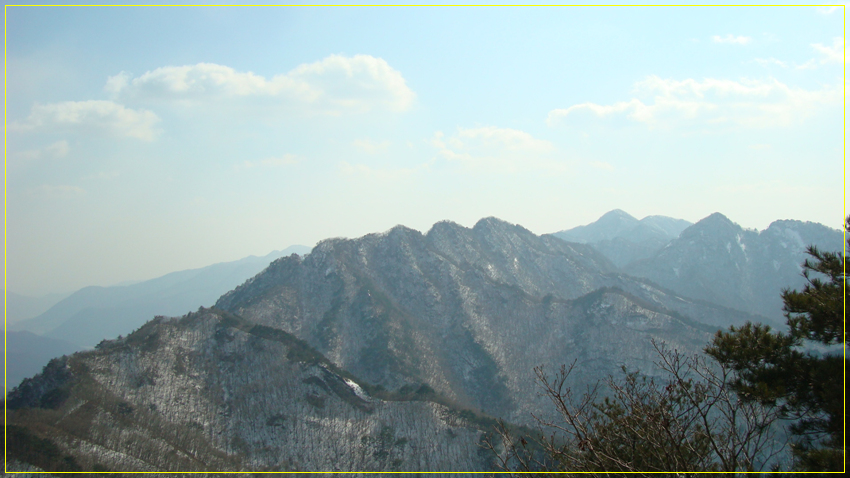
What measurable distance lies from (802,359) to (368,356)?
338 feet

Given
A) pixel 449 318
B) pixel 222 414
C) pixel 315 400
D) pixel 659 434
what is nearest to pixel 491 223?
pixel 449 318

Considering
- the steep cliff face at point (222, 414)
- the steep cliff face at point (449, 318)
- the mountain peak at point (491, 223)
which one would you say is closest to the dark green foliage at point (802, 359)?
the steep cliff face at point (222, 414)

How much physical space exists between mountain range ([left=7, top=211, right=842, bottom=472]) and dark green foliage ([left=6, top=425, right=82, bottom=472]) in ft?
0.94

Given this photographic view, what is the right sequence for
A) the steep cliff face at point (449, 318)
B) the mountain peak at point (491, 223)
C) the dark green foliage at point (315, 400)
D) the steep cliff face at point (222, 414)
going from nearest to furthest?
the steep cliff face at point (222, 414), the dark green foliage at point (315, 400), the steep cliff face at point (449, 318), the mountain peak at point (491, 223)

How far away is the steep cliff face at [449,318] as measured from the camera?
11481 cm

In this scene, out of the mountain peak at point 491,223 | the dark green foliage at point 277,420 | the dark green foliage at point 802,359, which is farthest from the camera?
the mountain peak at point 491,223

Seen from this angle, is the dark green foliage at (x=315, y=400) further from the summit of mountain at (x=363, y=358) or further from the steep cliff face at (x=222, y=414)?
the summit of mountain at (x=363, y=358)

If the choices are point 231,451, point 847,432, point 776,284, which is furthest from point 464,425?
point 776,284

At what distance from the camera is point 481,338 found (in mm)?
128000

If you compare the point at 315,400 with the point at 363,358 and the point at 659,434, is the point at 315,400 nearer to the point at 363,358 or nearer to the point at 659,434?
the point at 363,358

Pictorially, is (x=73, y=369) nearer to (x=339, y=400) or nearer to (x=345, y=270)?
(x=339, y=400)

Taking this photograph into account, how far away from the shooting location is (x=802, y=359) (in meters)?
18.3

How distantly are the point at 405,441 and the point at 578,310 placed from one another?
7804 centimetres

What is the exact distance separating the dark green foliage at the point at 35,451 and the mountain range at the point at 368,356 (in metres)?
0.29
